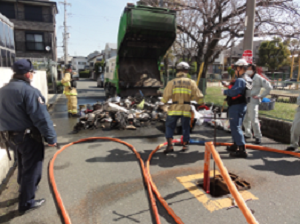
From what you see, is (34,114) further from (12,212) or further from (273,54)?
(273,54)

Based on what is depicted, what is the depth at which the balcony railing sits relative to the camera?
2141cm

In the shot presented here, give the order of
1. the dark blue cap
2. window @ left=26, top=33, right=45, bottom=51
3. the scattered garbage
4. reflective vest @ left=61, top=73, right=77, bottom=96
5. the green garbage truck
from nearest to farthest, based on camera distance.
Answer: the dark blue cap
the scattered garbage
reflective vest @ left=61, top=73, right=77, bottom=96
the green garbage truck
window @ left=26, top=33, right=45, bottom=51

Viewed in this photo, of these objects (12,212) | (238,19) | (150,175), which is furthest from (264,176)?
(238,19)

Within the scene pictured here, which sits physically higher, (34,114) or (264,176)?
(34,114)

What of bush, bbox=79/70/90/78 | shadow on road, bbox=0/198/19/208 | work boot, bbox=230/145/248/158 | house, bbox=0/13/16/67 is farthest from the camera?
bush, bbox=79/70/90/78

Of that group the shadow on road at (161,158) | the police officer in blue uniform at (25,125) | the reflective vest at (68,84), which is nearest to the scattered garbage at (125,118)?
the reflective vest at (68,84)

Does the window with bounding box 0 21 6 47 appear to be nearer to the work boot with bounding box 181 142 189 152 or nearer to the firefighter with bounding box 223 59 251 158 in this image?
the work boot with bounding box 181 142 189 152

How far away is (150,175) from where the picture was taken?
11.3 feet

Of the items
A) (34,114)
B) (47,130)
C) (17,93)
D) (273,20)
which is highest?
(273,20)

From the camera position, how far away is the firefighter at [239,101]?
3961 mm

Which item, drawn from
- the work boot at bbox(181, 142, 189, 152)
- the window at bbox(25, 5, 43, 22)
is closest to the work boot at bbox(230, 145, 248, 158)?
the work boot at bbox(181, 142, 189, 152)

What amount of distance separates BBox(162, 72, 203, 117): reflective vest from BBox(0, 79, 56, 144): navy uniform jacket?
8.21 feet

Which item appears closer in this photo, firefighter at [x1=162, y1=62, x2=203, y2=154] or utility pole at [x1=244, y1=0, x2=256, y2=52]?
firefighter at [x1=162, y1=62, x2=203, y2=154]

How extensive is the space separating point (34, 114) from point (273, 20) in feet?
38.8
